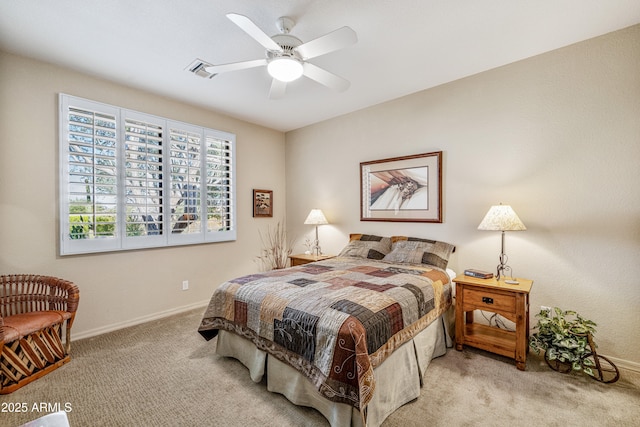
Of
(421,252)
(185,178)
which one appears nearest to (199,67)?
(185,178)

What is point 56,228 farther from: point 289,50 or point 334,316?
point 334,316

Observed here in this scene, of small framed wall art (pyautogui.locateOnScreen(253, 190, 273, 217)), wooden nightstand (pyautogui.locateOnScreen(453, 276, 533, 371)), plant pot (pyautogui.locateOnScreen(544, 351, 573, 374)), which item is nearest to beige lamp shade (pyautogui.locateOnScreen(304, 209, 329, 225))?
small framed wall art (pyautogui.locateOnScreen(253, 190, 273, 217))

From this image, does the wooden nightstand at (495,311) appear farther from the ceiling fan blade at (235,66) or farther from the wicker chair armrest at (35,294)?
the wicker chair armrest at (35,294)

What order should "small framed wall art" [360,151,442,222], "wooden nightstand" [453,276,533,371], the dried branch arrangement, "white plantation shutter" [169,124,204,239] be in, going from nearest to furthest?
"wooden nightstand" [453,276,533,371] → "small framed wall art" [360,151,442,222] → "white plantation shutter" [169,124,204,239] → the dried branch arrangement

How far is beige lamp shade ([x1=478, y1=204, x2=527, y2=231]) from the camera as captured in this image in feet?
8.06

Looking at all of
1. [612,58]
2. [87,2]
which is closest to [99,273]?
[87,2]

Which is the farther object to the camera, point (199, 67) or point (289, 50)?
point (199, 67)

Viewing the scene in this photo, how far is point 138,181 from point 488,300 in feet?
12.7

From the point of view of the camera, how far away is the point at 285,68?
208 cm

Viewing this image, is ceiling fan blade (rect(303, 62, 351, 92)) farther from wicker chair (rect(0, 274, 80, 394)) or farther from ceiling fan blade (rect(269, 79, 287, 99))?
wicker chair (rect(0, 274, 80, 394))

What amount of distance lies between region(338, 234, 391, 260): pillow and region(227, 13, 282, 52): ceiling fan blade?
7.93 feet

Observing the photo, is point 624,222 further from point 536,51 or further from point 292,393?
point 292,393

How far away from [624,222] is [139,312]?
4868mm

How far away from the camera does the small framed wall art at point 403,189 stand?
336cm
